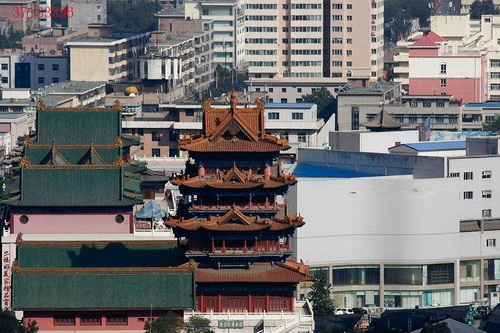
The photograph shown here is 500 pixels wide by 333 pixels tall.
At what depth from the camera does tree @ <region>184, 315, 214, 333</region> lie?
101m

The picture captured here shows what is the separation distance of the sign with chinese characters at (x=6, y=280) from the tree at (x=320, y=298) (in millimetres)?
16535

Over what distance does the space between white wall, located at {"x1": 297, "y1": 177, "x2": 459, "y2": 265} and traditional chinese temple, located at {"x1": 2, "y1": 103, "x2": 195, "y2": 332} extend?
1007cm

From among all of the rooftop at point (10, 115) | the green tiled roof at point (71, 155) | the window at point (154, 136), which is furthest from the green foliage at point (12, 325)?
the rooftop at point (10, 115)

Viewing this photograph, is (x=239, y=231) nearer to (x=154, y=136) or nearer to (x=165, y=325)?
(x=165, y=325)

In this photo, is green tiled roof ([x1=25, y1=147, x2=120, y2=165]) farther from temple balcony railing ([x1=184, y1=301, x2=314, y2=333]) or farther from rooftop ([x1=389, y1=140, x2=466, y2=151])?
rooftop ([x1=389, y1=140, x2=466, y2=151])

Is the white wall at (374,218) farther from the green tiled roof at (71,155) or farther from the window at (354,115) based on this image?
the window at (354,115)

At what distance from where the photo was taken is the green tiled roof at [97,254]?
109 metres

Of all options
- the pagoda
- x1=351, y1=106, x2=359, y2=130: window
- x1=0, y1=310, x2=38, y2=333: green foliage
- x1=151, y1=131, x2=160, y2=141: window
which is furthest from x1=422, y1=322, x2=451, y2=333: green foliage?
x1=351, y1=106, x2=359, y2=130: window

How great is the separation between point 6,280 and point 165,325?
16.1 m

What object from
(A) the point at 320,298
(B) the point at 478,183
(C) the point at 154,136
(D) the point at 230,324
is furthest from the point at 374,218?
(C) the point at 154,136

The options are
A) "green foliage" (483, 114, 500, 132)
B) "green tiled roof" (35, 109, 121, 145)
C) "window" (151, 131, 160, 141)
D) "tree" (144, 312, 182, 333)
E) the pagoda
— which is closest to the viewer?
"tree" (144, 312, 182, 333)

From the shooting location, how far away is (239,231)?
104 metres

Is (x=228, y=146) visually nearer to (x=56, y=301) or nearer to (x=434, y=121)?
(x=56, y=301)

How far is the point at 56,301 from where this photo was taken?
103 m
